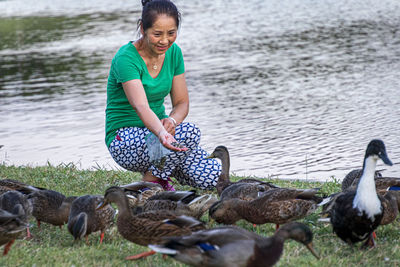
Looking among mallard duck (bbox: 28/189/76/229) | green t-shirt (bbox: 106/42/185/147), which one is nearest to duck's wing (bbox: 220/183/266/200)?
mallard duck (bbox: 28/189/76/229)

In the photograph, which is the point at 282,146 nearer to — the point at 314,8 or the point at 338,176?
the point at 338,176

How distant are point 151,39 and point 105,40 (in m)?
21.5

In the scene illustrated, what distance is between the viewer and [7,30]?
3484 centimetres

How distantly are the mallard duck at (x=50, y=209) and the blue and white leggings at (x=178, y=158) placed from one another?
1.36 m

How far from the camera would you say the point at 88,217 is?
5.93m

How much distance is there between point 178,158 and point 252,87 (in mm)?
9409

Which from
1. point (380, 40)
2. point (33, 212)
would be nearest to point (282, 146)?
point (33, 212)

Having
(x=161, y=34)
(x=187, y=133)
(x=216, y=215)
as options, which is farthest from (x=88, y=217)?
(x=161, y=34)

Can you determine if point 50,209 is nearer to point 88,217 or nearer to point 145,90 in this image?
point 88,217

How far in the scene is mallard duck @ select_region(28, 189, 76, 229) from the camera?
655 centimetres

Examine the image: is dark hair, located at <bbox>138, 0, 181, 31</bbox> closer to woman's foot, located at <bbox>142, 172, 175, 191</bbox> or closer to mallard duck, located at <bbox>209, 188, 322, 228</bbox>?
woman's foot, located at <bbox>142, 172, 175, 191</bbox>

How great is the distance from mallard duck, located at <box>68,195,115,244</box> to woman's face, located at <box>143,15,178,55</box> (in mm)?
1879

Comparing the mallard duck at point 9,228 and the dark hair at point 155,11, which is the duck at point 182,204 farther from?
the dark hair at point 155,11

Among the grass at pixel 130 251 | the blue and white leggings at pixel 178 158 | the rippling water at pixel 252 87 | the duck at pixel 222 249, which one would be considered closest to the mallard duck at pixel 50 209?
the grass at pixel 130 251
